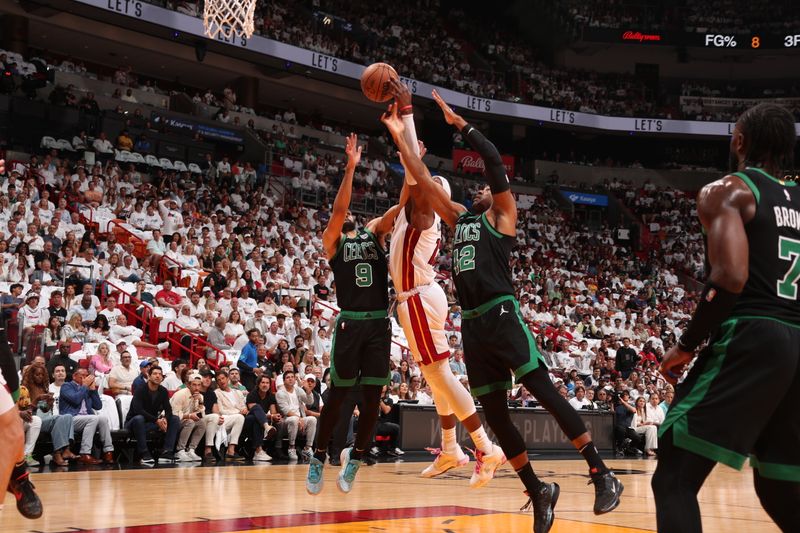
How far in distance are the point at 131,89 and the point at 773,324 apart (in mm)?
24398

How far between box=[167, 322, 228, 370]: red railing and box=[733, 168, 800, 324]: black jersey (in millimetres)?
11216

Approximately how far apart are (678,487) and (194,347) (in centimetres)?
1215

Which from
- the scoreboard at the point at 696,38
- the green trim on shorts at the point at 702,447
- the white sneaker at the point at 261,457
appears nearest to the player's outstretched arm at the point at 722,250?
the green trim on shorts at the point at 702,447

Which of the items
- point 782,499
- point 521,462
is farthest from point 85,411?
point 782,499

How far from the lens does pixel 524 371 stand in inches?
195

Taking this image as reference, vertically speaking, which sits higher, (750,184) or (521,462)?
(750,184)

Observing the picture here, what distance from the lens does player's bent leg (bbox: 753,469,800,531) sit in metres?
3.13

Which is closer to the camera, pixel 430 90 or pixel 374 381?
pixel 374 381

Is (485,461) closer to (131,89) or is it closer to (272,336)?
(272,336)

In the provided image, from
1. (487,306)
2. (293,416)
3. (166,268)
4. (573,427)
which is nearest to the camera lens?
(573,427)

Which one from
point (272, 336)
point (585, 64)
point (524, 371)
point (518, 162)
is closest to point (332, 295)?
point (272, 336)

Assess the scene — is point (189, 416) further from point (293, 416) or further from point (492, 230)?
point (492, 230)

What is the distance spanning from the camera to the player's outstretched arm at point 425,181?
5.78m

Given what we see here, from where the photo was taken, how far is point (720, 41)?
1476 inches
